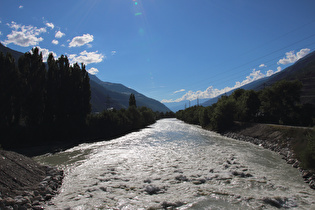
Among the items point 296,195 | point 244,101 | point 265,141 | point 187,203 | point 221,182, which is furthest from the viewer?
point 244,101

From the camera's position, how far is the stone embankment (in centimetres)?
1385

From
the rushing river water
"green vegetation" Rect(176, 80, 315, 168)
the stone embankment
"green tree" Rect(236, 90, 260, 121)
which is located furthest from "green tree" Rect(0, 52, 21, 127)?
"green tree" Rect(236, 90, 260, 121)

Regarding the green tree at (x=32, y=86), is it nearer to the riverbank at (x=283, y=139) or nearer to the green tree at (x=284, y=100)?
the riverbank at (x=283, y=139)

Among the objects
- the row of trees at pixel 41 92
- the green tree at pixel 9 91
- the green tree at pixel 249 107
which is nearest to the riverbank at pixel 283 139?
the green tree at pixel 249 107

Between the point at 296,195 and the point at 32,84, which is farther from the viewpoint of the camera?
the point at 32,84

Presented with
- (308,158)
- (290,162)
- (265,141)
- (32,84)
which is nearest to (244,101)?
(265,141)

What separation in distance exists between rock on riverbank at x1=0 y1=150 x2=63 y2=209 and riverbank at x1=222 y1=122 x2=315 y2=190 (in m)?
17.8

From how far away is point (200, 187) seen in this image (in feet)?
40.6

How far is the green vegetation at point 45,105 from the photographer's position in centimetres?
3019

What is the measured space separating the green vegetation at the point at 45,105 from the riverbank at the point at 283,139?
33.4 m

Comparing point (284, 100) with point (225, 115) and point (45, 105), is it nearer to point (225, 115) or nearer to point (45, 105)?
point (225, 115)

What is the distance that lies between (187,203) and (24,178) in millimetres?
11339

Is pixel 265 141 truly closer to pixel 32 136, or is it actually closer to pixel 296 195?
pixel 296 195

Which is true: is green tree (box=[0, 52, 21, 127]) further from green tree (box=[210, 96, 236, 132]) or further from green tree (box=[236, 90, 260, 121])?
green tree (box=[236, 90, 260, 121])
